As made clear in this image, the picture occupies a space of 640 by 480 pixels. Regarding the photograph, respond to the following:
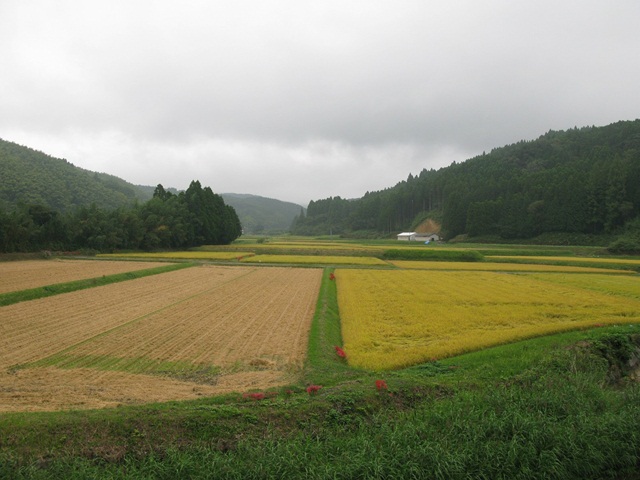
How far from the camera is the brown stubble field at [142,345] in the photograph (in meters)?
8.85

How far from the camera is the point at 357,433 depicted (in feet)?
23.3

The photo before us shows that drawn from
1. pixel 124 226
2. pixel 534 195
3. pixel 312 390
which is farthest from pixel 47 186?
pixel 534 195

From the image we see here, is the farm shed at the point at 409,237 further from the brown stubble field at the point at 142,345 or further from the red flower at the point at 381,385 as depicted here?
the red flower at the point at 381,385

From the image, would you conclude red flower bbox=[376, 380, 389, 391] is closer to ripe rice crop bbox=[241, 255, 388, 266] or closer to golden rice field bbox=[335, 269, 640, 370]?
golden rice field bbox=[335, 269, 640, 370]

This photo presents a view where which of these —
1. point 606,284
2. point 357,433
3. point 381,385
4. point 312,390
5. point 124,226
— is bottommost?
point 357,433

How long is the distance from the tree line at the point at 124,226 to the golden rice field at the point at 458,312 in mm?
39932

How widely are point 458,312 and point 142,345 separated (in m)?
13.8

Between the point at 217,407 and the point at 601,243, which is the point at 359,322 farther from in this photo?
the point at 601,243

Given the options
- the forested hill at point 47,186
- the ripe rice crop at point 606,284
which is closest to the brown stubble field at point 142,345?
the ripe rice crop at point 606,284

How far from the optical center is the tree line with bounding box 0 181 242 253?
153 feet

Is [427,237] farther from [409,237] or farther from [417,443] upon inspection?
[417,443]

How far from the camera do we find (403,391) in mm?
8766

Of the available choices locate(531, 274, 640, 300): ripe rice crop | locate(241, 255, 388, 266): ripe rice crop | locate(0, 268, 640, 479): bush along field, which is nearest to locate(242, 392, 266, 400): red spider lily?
locate(0, 268, 640, 479): bush along field

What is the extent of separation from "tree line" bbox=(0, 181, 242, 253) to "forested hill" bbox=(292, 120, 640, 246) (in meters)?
56.0
